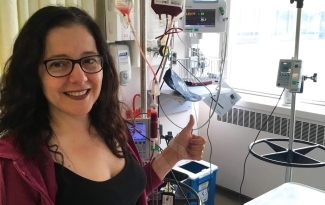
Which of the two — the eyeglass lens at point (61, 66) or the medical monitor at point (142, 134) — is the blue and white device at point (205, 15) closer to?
the medical monitor at point (142, 134)

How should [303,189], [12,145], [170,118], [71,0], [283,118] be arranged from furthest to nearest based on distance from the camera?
[170,118] < [283,118] < [71,0] < [303,189] < [12,145]

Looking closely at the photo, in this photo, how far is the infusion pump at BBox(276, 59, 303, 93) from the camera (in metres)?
2.01

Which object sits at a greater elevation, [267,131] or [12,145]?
[12,145]

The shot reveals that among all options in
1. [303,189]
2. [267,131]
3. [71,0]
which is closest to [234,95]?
[267,131]

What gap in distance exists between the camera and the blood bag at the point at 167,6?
1.37m

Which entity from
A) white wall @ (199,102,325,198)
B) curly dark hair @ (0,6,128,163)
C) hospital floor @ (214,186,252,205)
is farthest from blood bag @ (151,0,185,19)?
hospital floor @ (214,186,252,205)

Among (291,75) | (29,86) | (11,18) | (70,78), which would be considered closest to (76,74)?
(70,78)

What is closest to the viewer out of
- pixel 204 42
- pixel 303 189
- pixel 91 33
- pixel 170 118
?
pixel 91 33

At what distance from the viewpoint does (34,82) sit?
0.99 meters

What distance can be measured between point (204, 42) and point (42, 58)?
8.10 ft

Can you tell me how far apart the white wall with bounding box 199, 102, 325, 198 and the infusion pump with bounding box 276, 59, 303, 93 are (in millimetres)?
714

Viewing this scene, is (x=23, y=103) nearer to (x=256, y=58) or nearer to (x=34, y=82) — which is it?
(x=34, y=82)

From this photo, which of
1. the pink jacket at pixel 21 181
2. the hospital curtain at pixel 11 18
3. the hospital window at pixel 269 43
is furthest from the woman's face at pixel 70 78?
the hospital window at pixel 269 43

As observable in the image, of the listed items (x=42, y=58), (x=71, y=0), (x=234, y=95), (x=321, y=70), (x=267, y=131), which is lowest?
(x=267, y=131)
